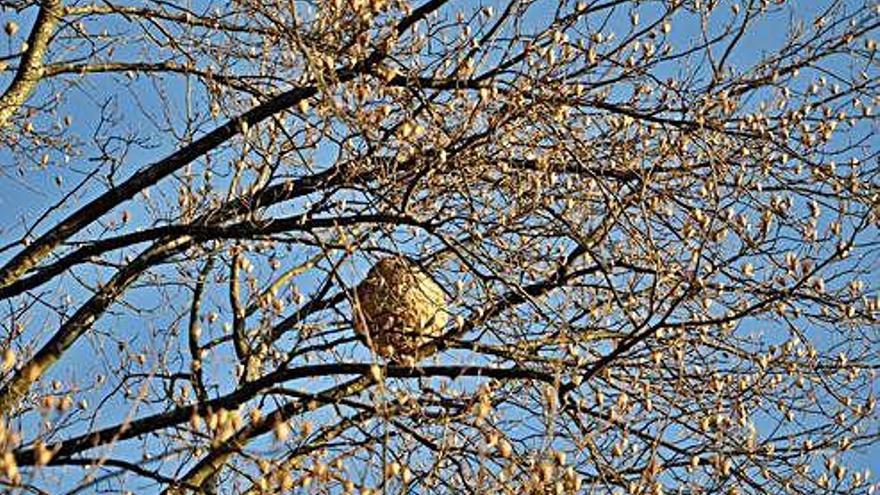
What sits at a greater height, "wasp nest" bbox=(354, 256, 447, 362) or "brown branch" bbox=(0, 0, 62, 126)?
"brown branch" bbox=(0, 0, 62, 126)

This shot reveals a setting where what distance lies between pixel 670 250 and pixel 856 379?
144 cm

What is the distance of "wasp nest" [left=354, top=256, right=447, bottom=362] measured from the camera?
18.6ft

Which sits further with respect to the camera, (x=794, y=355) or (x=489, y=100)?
(x=794, y=355)

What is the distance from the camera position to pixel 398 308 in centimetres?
566

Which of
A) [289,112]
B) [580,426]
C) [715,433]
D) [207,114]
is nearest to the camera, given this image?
Result: [580,426]

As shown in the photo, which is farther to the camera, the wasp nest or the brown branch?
the brown branch

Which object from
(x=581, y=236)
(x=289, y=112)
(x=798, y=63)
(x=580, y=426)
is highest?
(x=798, y=63)

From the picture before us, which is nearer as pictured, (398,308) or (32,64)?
(398,308)

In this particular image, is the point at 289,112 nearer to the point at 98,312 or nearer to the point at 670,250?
the point at 98,312

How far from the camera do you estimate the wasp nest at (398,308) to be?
567 centimetres

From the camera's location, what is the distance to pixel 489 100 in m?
6.26

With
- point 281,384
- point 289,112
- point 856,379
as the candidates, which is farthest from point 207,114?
point 856,379

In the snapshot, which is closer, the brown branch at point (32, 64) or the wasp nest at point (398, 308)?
the wasp nest at point (398, 308)

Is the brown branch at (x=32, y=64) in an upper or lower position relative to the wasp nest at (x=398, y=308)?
upper
